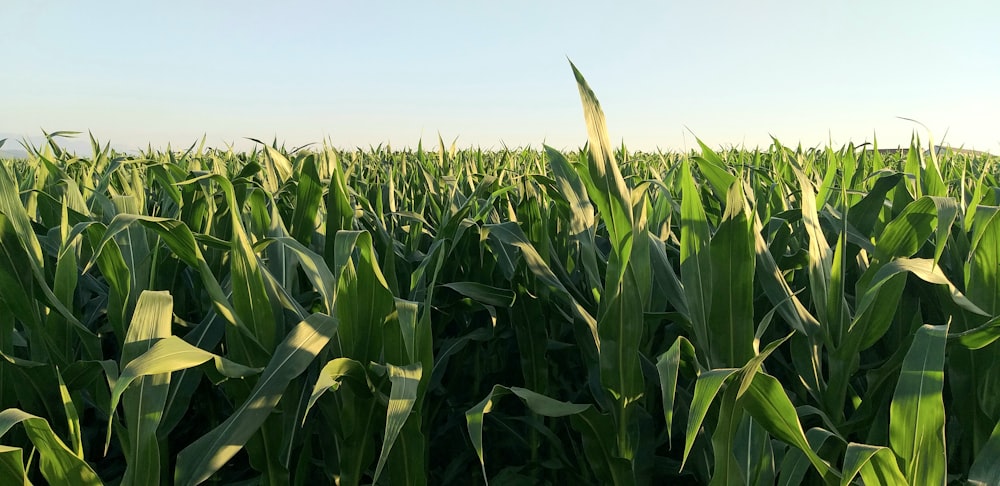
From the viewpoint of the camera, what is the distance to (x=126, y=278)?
2.99ft

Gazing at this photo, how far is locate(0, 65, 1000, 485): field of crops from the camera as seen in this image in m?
0.76

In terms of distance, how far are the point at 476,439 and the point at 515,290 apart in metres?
0.46

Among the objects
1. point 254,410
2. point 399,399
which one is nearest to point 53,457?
point 254,410

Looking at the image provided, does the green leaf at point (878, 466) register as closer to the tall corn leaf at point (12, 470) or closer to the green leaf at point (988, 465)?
the green leaf at point (988, 465)

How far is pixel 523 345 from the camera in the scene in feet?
3.84

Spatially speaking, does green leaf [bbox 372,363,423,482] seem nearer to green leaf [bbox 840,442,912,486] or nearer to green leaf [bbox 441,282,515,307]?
green leaf [bbox 441,282,515,307]

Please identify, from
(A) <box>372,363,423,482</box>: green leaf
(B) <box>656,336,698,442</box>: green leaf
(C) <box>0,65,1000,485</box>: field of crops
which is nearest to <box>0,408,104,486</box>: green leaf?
(C) <box>0,65,1000,485</box>: field of crops

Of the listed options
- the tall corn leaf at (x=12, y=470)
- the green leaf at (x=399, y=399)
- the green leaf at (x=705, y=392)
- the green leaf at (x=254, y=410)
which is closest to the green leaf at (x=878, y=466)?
the green leaf at (x=705, y=392)

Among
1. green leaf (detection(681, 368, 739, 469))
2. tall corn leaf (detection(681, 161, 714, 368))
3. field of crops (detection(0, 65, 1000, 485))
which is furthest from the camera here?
tall corn leaf (detection(681, 161, 714, 368))

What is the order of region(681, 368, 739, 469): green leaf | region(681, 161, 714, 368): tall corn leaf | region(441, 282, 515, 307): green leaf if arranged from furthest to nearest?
region(441, 282, 515, 307): green leaf
region(681, 161, 714, 368): tall corn leaf
region(681, 368, 739, 469): green leaf

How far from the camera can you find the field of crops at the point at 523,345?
76 centimetres

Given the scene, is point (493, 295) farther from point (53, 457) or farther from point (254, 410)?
point (53, 457)

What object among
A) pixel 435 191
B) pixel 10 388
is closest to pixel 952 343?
pixel 435 191

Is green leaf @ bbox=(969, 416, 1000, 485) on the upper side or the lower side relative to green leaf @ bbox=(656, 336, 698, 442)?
lower
